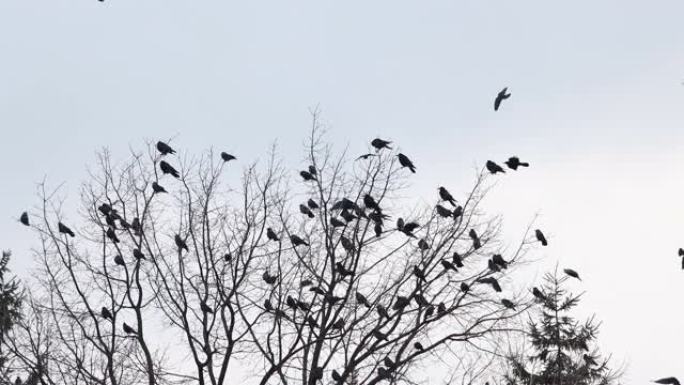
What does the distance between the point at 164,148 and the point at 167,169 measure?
0.33m

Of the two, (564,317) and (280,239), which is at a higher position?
(564,317)

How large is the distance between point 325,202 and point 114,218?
3.09 m

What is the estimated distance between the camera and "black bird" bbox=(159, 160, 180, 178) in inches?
471

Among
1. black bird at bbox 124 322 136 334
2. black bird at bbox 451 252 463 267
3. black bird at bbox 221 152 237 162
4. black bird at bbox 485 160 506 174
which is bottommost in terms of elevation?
black bird at bbox 124 322 136 334

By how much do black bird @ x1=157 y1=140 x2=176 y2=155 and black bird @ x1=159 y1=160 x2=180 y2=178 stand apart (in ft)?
0.53

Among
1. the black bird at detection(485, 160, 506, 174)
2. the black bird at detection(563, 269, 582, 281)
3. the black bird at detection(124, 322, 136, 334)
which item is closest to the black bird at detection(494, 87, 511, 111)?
the black bird at detection(485, 160, 506, 174)

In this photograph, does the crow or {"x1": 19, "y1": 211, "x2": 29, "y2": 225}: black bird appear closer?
the crow

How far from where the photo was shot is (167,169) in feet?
39.4

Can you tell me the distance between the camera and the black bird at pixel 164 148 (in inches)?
465

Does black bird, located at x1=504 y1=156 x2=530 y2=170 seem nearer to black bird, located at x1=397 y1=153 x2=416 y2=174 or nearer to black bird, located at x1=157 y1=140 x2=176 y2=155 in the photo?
black bird, located at x1=397 y1=153 x2=416 y2=174

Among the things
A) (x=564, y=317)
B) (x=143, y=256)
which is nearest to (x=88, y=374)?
(x=143, y=256)

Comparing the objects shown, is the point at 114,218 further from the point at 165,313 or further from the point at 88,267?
the point at 165,313

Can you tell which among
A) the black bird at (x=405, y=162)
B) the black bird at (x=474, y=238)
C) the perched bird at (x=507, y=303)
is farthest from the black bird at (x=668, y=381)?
the black bird at (x=405, y=162)

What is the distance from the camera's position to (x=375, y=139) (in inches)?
475
